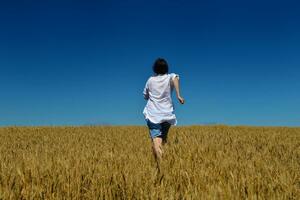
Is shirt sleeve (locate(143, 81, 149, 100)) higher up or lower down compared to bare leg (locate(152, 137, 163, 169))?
higher up

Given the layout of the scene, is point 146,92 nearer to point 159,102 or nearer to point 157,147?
point 159,102

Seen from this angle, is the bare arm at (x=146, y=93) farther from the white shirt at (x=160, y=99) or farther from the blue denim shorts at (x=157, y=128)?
the blue denim shorts at (x=157, y=128)

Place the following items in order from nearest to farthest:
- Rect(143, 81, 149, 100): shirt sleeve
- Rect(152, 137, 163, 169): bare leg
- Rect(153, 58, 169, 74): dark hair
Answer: Rect(152, 137, 163, 169): bare leg, Rect(153, 58, 169, 74): dark hair, Rect(143, 81, 149, 100): shirt sleeve

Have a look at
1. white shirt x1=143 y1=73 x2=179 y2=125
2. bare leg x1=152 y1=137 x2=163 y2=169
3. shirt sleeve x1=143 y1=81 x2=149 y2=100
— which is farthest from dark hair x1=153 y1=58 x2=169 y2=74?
bare leg x1=152 y1=137 x2=163 y2=169

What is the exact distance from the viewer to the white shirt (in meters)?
7.84

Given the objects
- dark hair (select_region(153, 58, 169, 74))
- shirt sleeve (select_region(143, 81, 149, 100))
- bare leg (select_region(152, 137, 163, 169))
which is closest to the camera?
bare leg (select_region(152, 137, 163, 169))

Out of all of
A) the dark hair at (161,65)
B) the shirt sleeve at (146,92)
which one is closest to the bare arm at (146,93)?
the shirt sleeve at (146,92)

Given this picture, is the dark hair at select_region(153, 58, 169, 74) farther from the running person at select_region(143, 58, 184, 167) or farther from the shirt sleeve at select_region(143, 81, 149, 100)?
the shirt sleeve at select_region(143, 81, 149, 100)

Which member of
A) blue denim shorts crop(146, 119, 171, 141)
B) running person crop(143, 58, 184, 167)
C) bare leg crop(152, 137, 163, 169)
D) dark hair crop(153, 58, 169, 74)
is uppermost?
dark hair crop(153, 58, 169, 74)

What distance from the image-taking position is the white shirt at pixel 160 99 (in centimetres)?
784

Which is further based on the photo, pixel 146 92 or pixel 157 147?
pixel 146 92

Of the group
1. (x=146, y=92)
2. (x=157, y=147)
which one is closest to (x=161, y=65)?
(x=146, y=92)

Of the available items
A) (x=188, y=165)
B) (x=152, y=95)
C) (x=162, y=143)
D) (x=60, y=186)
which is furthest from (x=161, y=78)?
(x=60, y=186)

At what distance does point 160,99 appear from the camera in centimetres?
793
